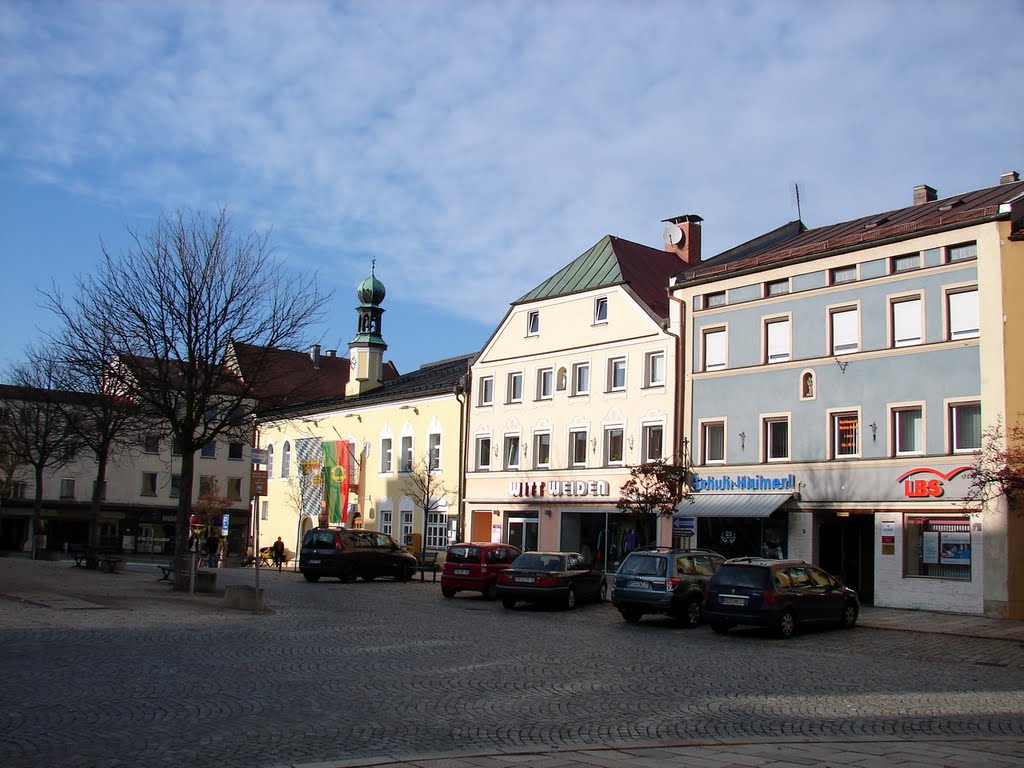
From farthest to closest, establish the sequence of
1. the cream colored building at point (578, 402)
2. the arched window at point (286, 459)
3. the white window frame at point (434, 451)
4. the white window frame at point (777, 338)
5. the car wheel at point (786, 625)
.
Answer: the arched window at point (286, 459) → the white window frame at point (434, 451) → the cream colored building at point (578, 402) → the white window frame at point (777, 338) → the car wheel at point (786, 625)

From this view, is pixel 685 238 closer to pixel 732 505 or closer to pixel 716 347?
pixel 716 347

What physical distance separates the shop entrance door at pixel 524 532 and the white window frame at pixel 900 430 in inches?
661

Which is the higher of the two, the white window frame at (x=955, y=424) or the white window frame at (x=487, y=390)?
the white window frame at (x=487, y=390)

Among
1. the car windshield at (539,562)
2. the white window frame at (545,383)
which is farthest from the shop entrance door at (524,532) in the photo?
the car windshield at (539,562)

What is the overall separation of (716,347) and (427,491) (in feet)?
56.3

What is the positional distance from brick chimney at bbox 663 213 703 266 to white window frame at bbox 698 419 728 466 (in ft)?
41.8

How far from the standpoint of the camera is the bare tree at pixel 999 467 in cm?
2295

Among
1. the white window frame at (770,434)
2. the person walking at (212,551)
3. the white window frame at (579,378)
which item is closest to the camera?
the white window frame at (770,434)

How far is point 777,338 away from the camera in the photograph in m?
34.2

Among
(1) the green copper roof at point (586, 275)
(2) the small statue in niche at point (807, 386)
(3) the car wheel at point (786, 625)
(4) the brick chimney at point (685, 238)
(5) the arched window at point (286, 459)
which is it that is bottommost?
(3) the car wheel at point (786, 625)

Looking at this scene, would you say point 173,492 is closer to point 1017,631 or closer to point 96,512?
point 96,512

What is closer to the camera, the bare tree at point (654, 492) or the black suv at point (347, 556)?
the bare tree at point (654, 492)

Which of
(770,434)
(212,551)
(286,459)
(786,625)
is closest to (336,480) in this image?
(286,459)

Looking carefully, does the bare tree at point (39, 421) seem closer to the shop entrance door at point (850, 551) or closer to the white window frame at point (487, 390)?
the white window frame at point (487, 390)
